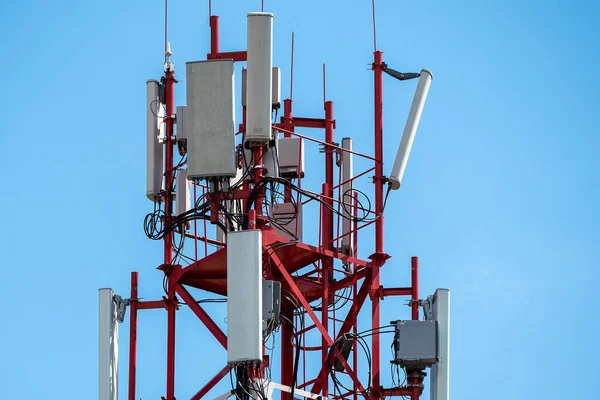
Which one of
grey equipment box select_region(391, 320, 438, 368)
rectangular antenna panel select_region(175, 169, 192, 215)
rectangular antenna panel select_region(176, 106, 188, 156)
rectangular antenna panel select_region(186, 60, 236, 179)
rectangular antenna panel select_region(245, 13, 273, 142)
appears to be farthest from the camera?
rectangular antenna panel select_region(176, 106, 188, 156)

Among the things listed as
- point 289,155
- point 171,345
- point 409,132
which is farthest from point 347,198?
point 171,345

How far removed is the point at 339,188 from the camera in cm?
4697

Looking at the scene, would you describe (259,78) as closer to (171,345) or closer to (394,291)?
(394,291)

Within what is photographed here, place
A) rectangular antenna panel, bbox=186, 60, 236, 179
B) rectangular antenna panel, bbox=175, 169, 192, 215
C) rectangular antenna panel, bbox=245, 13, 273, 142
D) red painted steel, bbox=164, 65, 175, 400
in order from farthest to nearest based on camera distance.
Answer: rectangular antenna panel, bbox=175, 169, 192, 215 < red painted steel, bbox=164, 65, 175, 400 < rectangular antenna panel, bbox=245, 13, 273, 142 < rectangular antenna panel, bbox=186, 60, 236, 179

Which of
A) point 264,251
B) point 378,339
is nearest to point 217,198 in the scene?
point 264,251

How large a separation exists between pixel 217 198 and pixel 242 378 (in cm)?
399

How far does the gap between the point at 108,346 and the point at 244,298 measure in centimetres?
412

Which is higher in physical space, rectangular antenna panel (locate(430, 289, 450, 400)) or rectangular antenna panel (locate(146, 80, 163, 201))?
rectangular antenna panel (locate(146, 80, 163, 201))

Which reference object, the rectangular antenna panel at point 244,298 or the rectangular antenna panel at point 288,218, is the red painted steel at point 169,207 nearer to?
the rectangular antenna panel at point 288,218

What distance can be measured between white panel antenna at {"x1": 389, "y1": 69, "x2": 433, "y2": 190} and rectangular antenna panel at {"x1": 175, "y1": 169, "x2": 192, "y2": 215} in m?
4.32

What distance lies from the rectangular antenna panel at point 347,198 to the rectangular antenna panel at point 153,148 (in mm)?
4048

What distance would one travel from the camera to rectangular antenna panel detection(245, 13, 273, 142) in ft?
143

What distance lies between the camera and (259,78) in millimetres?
43688

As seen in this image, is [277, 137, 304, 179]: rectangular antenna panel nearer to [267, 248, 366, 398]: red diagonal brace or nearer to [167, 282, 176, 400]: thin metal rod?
[267, 248, 366, 398]: red diagonal brace
